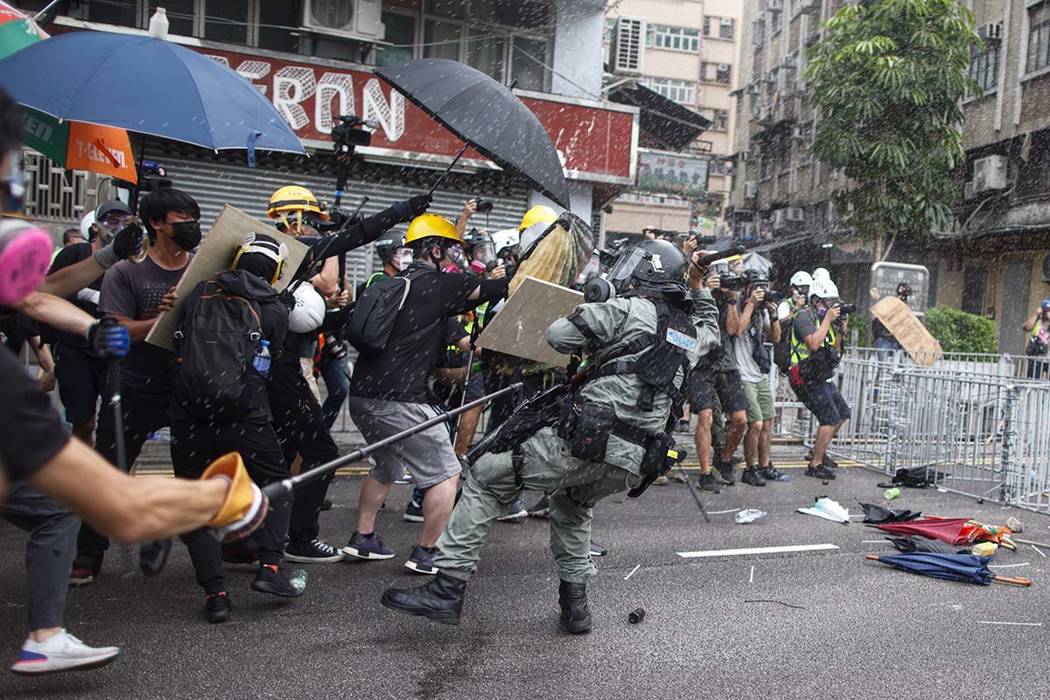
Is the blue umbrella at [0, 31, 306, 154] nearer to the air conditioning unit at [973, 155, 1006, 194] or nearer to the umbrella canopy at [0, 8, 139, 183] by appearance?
the umbrella canopy at [0, 8, 139, 183]

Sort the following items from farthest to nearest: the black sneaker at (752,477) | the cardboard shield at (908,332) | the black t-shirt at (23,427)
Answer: the cardboard shield at (908,332) < the black sneaker at (752,477) < the black t-shirt at (23,427)

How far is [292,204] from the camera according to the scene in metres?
5.90

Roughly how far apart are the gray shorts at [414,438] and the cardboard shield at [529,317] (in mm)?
536

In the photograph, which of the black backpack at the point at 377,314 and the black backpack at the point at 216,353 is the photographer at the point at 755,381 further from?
the black backpack at the point at 216,353

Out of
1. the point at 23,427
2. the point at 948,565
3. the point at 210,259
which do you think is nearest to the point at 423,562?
the point at 210,259

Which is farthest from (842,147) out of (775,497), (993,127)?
(775,497)

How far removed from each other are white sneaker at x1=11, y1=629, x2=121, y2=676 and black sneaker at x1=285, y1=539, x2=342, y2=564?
1881 millimetres

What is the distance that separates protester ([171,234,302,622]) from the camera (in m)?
4.29

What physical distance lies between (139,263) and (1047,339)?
12.2 meters

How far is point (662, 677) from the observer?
13.5 feet

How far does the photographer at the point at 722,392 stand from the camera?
8.38 meters

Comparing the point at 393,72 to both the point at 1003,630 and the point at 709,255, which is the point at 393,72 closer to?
the point at 709,255

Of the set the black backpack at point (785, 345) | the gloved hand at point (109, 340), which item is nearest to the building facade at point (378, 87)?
the black backpack at point (785, 345)

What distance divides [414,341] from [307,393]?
0.71 meters
